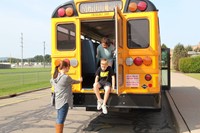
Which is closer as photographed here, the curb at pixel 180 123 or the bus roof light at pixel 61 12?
the curb at pixel 180 123

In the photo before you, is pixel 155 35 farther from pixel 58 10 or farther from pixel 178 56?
pixel 178 56

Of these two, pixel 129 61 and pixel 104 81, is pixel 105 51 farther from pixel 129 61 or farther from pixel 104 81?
pixel 104 81

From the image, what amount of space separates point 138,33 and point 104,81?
1.33 metres

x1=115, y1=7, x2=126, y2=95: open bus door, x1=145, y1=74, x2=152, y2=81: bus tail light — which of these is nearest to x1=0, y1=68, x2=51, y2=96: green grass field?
x1=115, y1=7, x2=126, y2=95: open bus door

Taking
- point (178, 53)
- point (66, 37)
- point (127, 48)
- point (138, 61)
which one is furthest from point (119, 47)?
point (178, 53)

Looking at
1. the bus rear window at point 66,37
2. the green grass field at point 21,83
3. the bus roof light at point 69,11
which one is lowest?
the green grass field at point 21,83

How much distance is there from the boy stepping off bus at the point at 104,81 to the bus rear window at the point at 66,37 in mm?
957

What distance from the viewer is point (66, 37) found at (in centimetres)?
736

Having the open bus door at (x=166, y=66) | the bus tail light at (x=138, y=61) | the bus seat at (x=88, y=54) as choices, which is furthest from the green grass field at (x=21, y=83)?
the bus tail light at (x=138, y=61)

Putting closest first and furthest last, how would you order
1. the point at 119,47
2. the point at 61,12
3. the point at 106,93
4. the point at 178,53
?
the point at 119,47 < the point at 106,93 < the point at 61,12 < the point at 178,53

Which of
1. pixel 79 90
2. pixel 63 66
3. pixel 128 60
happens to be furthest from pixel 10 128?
pixel 128 60

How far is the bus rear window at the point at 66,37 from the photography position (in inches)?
286

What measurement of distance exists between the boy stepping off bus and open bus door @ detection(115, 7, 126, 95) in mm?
225

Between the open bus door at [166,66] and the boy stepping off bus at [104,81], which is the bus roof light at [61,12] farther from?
the open bus door at [166,66]
